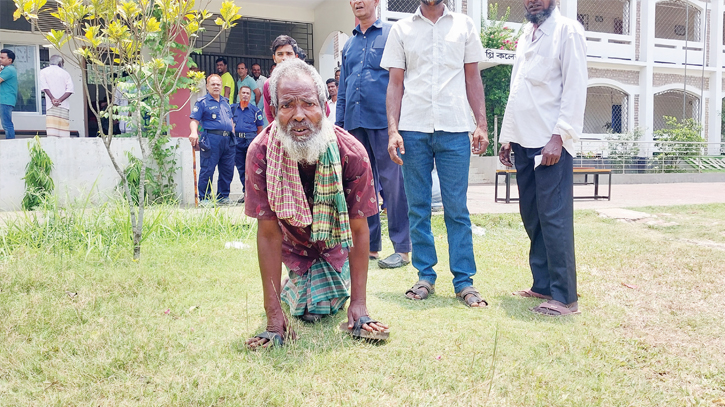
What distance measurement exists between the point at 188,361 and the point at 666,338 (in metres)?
2.22

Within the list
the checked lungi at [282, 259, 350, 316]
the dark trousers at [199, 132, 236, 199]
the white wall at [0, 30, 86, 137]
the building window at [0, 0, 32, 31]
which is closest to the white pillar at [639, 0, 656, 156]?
the dark trousers at [199, 132, 236, 199]

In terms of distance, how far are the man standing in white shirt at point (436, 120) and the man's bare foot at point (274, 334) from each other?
0.98 metres

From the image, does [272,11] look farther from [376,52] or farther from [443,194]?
[443,194]

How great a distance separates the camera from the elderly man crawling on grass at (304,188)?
262cm

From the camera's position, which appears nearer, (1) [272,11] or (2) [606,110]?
(1) [272,11]

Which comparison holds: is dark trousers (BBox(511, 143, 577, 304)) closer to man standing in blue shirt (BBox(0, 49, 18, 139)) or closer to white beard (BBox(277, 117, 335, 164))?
white beard (BBox(277, 117, 335, 164))

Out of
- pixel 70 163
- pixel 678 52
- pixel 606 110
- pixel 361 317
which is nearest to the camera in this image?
pixel 361 317

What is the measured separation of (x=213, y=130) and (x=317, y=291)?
18.3 ft

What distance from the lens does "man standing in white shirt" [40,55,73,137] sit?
843cm

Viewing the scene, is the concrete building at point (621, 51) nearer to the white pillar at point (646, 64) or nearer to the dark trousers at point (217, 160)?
the white pillar at point (646, 64)

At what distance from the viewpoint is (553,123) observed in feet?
10.6

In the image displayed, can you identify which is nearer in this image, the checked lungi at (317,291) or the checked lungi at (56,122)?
the checked lungi at (317,291)

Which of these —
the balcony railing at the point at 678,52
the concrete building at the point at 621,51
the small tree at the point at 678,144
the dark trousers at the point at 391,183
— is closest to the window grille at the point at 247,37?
the concrete building at the point at 621,51

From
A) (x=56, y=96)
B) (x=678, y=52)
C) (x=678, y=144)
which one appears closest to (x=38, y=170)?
(x=56, y=96)
